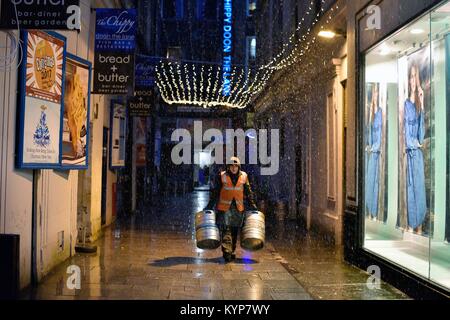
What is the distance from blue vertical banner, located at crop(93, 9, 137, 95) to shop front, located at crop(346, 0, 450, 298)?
4463 mm

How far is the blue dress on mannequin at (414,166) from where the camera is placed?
26.5 feet

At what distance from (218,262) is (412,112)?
427 centimetres

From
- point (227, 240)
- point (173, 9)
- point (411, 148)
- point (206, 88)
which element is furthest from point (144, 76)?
point (173, 9)

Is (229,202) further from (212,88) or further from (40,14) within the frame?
(212,88)

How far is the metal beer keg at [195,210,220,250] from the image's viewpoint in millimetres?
9062

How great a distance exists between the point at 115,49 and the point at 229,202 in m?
3.93

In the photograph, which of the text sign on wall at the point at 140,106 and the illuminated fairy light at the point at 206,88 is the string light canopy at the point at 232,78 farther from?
the text sign on wall at the point at 140,106

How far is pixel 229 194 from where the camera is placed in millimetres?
9594

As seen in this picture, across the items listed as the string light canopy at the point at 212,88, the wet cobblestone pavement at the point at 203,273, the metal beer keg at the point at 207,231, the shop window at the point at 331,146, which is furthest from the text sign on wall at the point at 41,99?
the string light canopy at the point at 212,88

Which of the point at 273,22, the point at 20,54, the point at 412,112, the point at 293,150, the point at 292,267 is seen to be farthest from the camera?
the point at 273,22

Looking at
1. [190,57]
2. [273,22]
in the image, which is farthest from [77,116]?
[190,57]

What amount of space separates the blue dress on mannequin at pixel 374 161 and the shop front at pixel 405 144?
2 cm

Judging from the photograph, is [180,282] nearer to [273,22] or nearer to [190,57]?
[273,22]

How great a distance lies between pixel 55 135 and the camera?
8.28 m
